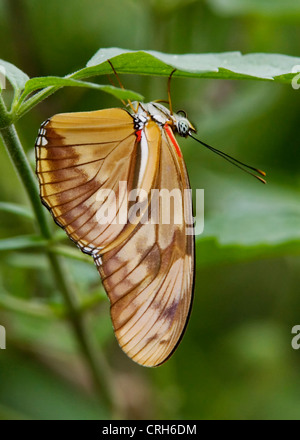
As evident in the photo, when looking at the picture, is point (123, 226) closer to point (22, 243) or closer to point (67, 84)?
point (22, 243)

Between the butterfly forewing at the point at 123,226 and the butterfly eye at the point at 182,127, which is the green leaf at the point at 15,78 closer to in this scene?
the butterfly forewing at the point at 123,226

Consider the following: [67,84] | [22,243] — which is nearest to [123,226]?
[22,243]

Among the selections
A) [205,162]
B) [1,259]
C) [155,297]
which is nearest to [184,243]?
[155,297]

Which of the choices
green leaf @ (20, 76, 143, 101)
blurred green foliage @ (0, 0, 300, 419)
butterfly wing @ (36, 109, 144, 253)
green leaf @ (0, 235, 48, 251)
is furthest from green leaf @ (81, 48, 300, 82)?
blurred green foliage @ (0, 0, 300, 419)

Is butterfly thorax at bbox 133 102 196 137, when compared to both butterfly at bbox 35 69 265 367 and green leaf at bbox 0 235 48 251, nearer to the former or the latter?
butterfly at bbox 35 69 265 367

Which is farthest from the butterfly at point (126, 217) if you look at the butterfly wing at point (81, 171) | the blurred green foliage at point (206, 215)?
the blurred green foliage at point (206, 215)

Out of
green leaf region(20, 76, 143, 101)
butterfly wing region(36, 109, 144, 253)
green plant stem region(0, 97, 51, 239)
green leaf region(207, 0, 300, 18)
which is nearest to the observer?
green leaf region(20, 76, 143, 101)
